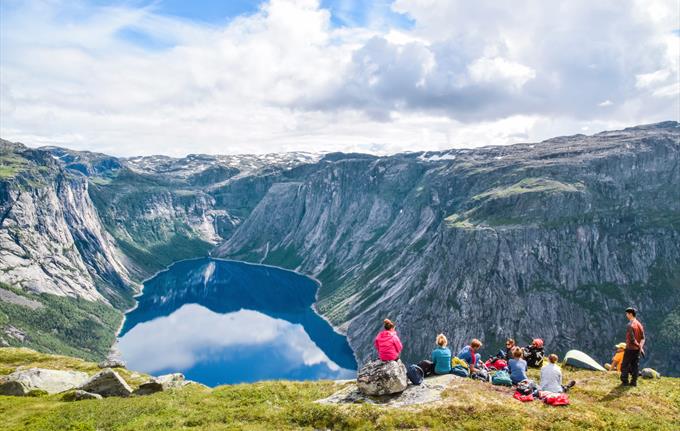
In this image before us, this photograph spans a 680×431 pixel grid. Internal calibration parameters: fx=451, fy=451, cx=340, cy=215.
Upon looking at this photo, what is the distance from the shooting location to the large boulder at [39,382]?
44.4 meters

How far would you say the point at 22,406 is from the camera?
37.9 meters

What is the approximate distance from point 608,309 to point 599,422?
19967 centimetres

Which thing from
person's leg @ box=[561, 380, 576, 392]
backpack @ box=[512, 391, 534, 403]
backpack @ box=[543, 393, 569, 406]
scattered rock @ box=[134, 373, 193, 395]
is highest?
backpack @ box=[543, 393, 569, 406]

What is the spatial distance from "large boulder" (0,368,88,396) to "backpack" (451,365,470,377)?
38033 mm

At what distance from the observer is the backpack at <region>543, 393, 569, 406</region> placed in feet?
94.9

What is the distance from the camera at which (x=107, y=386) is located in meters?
40.5

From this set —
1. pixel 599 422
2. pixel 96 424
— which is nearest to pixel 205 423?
pixel 96 424

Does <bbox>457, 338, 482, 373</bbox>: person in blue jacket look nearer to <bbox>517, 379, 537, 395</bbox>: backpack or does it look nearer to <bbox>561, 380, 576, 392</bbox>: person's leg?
<bbox>517, 379, 537, 395</bbox>: backpack

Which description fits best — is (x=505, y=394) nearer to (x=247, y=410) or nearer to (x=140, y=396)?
(x=247, y=410)

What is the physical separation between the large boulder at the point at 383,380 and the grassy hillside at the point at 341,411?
7.97ft

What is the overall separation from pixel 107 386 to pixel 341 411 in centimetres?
2419

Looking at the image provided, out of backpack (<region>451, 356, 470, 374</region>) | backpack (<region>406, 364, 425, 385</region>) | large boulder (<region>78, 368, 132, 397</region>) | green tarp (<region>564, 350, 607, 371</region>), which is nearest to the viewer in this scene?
backpack (<region>406, 364, 425, 385</region>)

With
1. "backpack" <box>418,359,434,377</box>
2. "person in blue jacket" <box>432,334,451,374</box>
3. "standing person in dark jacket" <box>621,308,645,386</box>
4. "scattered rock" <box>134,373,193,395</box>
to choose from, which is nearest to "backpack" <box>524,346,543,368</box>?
"standing person in dark jacket" <box>621,308,645,386</box>

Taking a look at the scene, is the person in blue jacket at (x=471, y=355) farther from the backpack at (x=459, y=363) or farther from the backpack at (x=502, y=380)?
the backpack at (x=502, y=380)
